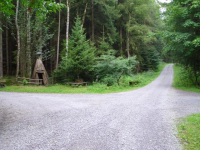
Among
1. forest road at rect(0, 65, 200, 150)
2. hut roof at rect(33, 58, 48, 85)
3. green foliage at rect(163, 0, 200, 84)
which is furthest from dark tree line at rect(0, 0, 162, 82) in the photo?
forest road at rect(0, 65, 200, 150)

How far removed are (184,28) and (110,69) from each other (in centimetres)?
734

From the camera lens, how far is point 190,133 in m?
4.06

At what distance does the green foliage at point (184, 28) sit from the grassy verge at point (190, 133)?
816cm

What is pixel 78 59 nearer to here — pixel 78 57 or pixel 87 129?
pixel 78 57

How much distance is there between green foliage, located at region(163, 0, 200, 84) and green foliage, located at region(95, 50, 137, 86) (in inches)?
165

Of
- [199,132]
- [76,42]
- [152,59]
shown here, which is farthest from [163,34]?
[152,59]

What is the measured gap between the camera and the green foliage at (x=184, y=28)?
39.2 feet

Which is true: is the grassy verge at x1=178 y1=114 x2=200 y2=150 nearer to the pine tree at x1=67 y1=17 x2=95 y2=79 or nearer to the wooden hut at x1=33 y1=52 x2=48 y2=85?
the pine tree at x1=67 y1=17 x2=95 y2=79

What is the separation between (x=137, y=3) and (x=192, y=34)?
13701mm

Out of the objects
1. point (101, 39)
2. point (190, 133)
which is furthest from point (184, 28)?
point (190, 133)

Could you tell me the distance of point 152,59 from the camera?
34312 millimetres

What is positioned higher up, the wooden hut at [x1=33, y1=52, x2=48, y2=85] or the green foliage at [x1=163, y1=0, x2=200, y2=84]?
the green foliage at [x1=163, y1=0, x2=200, y2=84]

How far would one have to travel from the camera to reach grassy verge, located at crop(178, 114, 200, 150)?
3.45m

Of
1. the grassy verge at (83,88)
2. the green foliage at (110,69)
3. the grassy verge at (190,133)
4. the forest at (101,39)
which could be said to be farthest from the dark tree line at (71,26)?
the grassy verge at (190,133)
